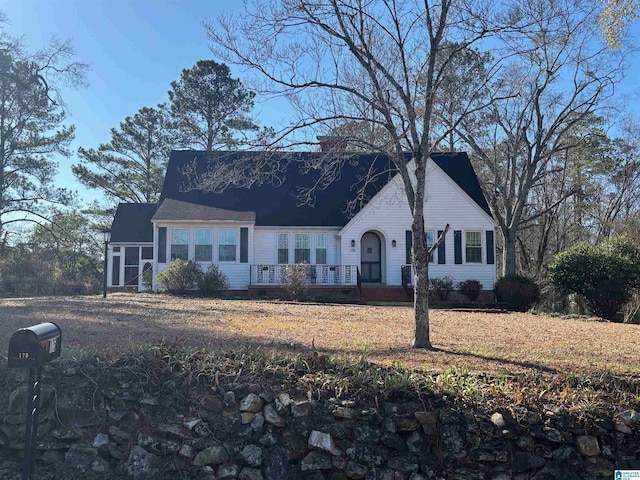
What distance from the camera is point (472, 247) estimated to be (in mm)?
20359

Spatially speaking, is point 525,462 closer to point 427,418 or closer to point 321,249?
point 427,418

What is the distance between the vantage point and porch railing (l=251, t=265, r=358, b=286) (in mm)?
19516

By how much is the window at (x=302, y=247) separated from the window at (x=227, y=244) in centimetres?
255

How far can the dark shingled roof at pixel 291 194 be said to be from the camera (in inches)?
819

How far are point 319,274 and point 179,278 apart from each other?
5.45m

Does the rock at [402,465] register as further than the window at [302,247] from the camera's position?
No

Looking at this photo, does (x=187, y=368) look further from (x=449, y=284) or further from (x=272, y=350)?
(x=449, y=284)

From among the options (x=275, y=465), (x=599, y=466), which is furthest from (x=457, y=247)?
(x=275, y=465)

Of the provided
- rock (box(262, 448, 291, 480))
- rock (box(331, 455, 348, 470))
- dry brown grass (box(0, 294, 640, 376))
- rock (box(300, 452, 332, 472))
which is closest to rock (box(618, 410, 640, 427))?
dry brown grass (box(0, 294, 640, 376))

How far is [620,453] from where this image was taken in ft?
15.1

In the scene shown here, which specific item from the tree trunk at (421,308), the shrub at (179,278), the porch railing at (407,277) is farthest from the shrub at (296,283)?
the tree trunk at (421,308)

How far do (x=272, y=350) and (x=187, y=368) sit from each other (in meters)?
1.35

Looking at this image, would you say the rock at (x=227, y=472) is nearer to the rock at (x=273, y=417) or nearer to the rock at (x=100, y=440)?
the rock at (x=273, y=417)

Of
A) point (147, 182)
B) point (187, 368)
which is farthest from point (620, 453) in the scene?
point (147, 182)
